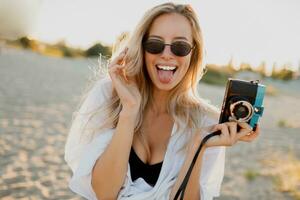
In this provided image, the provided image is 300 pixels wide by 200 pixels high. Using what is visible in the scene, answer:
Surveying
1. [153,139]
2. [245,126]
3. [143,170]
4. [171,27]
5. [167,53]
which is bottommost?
[143,170]

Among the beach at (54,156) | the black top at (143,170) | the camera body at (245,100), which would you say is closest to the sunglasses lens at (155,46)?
the camera body at (245,100)

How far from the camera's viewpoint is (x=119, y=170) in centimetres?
281

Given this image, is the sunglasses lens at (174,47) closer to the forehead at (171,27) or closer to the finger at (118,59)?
the forehead at (171,27)

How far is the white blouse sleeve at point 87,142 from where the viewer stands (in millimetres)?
2883

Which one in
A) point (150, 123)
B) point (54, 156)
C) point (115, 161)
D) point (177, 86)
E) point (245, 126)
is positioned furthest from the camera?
point (54, 156)

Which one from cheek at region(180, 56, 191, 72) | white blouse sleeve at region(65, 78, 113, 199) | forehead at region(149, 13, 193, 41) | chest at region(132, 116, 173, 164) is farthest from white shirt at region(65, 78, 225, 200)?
forehead at region(149, 13, 193, 41)

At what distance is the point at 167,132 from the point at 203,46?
0.62 m

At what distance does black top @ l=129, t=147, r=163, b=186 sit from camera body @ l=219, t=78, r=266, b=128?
70 cm

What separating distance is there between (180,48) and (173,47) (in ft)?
0.14

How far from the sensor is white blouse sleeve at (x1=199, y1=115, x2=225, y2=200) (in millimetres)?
2900

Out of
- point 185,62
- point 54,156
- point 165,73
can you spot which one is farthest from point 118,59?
point 54,156

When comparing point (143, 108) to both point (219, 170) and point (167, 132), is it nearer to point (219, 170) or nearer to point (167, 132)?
point (167, 132)

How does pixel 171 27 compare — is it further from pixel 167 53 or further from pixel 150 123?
pixel 150 123

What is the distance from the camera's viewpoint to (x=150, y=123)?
324 cm
